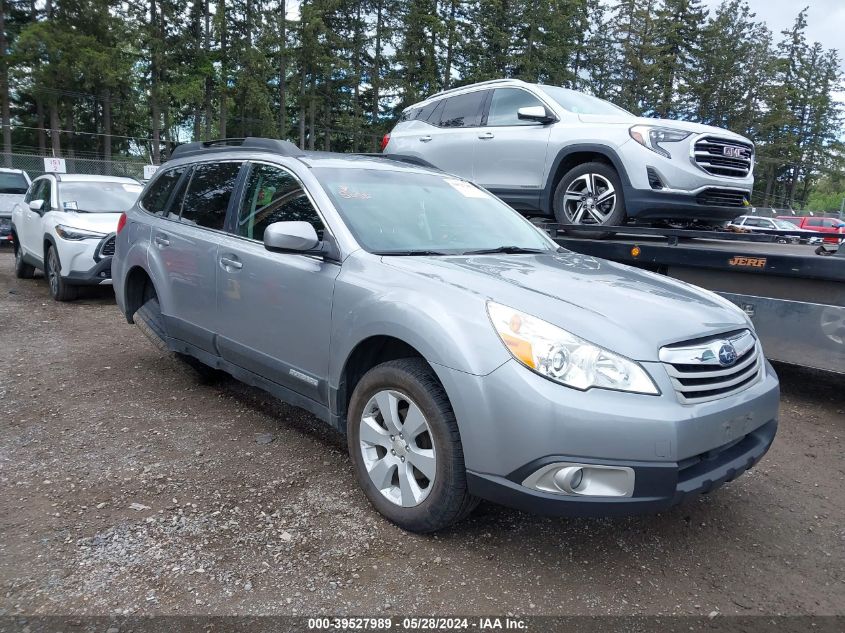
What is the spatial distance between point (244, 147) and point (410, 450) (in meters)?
2.56

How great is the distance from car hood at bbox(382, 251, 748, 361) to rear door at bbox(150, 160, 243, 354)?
5.11 feet

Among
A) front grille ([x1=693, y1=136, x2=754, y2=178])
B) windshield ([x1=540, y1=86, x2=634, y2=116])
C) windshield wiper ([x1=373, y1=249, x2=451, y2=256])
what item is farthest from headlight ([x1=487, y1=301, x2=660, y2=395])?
windshield ([x1=540, y1=86, x2=634, y2=116])

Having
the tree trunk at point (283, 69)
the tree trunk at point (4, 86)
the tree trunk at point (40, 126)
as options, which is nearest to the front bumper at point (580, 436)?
the tree trunk at point (4, 86)

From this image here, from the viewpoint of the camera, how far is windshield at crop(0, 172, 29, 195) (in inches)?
574

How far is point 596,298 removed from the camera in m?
2.70

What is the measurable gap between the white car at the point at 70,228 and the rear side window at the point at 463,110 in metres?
4.53

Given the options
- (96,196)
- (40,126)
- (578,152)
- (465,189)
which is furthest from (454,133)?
(40,126)

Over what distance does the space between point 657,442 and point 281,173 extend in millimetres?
2623

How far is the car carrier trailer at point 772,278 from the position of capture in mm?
4457

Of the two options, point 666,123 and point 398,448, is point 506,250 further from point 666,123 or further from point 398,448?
point 666,123

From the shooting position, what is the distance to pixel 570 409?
2293 mm

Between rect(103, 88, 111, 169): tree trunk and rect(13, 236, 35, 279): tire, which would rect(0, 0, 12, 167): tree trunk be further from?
rect(13, 236, 35, 279): tire

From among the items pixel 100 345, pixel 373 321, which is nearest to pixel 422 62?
pixel 100 345

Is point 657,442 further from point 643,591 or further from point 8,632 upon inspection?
point 8,632
